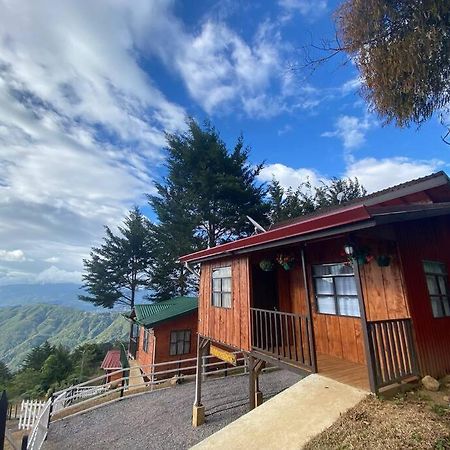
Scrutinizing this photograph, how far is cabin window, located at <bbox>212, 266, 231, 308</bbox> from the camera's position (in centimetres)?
785

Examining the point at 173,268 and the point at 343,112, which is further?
the point at 173,268

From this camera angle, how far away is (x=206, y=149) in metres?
21.0

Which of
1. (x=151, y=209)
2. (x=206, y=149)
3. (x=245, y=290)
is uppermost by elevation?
(x=206, y=149)

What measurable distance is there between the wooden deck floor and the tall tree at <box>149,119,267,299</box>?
15064mm

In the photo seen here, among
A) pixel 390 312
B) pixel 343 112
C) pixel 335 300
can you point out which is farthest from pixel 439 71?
pixel 343 112

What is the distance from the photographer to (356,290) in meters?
4.85

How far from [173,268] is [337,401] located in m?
19.6

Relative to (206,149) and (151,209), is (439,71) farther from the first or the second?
(151,209)

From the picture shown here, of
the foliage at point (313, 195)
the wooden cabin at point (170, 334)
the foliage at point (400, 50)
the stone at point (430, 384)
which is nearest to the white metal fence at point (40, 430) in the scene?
the wooden cabin at point (170, 334)

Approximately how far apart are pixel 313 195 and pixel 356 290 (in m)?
24.5

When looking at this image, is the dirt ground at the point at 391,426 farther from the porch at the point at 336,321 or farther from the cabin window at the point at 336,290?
the cabin window at the point at 336,290

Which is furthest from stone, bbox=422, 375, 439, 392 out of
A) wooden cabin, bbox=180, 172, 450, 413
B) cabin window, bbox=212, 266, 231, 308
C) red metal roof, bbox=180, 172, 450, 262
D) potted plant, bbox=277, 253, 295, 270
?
cabin window, bbox=212, 266, 231, 308

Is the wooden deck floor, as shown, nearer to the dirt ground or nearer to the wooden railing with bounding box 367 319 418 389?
the wooden railing with bounding box 367 319 418 389

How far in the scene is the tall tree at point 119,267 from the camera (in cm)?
2553
